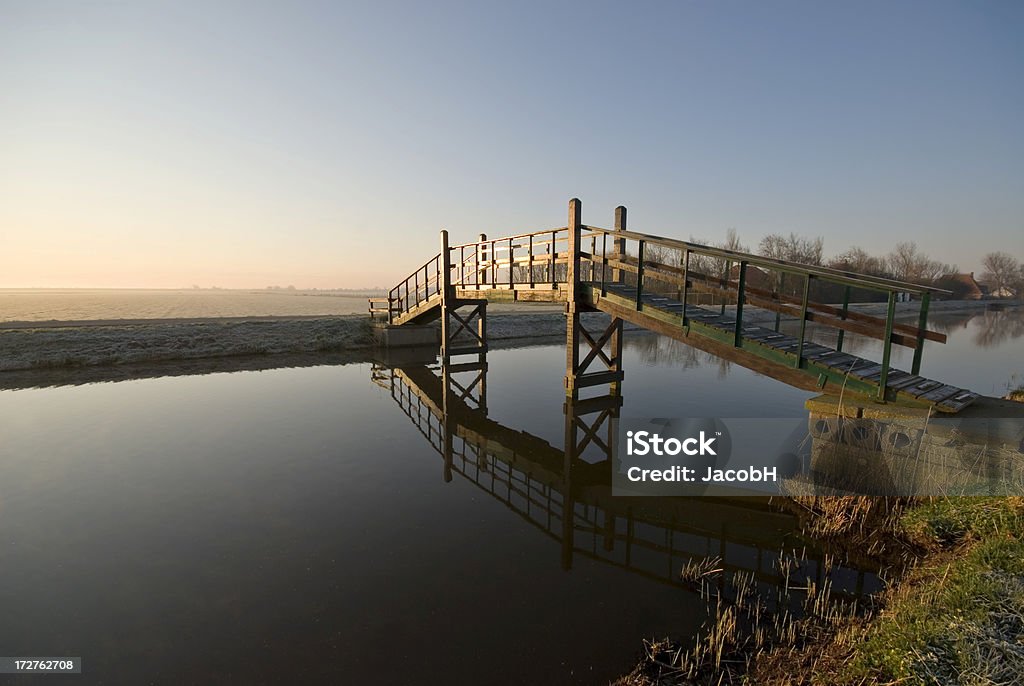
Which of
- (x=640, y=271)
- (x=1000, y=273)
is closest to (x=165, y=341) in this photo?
(x=640, y=271)

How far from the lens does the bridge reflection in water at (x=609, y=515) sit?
495 centimetres

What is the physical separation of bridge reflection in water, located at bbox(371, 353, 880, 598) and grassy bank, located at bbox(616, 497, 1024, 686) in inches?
18.1

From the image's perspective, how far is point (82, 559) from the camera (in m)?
5.09

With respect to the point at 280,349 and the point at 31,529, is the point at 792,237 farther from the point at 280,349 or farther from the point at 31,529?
the point at 31,529

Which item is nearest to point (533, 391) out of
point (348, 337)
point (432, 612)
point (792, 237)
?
point (432, 612)

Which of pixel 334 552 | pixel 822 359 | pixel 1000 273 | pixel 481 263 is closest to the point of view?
pixel 334 552

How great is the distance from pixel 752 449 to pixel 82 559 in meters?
10.1

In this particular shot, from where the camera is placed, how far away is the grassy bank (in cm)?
312

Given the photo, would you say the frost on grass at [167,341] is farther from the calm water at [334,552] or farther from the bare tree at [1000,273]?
the bare tree at [1000,273]

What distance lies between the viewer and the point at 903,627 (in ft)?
11.5

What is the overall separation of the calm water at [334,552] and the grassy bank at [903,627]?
0.36 m

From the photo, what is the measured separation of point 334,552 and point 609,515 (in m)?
3.67

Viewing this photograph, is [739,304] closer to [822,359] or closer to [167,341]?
[822,359]

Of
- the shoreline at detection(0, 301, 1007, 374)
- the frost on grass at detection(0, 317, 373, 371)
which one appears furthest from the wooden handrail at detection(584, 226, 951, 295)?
the frost on grass at detection(0, 317, 373, 371)
